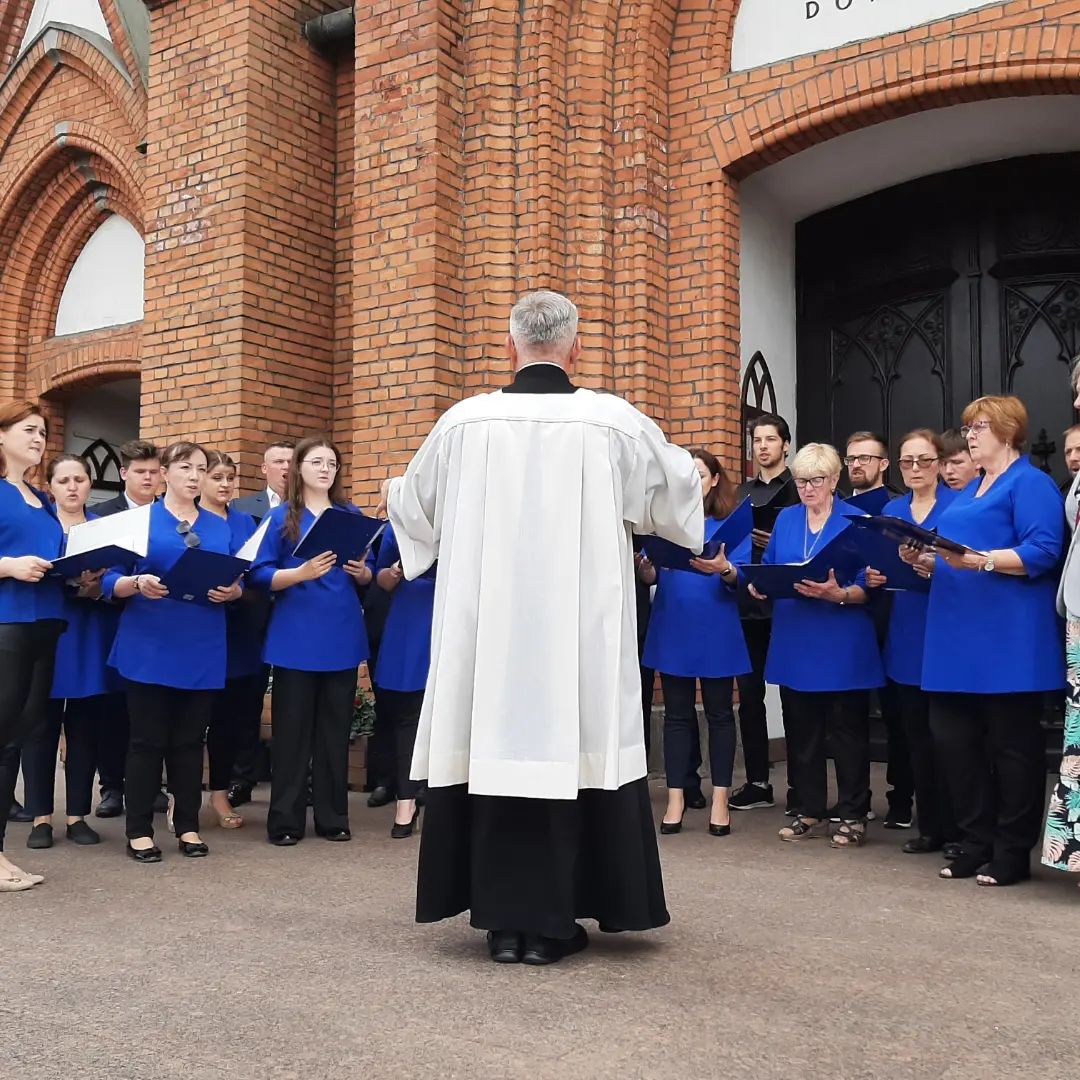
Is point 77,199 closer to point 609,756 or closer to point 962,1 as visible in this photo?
point 962,1

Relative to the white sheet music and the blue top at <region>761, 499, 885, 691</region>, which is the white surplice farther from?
the blue top at <region>761, 499, 885, 691</region>

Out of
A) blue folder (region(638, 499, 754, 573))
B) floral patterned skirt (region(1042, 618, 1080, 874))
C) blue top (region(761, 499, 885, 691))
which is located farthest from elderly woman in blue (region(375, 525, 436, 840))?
floral patterned skirt (region(1042, 618, 1080, 874))

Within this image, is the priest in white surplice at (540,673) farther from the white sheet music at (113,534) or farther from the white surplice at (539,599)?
the white sheet music at (113,534)

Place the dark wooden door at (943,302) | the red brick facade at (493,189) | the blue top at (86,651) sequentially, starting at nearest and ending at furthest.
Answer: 1. the blue top at (86,651)
2. the red brick facade at (493,189)
3. the dark wooden door at (943,302)

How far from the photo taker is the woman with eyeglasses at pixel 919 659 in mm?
5398

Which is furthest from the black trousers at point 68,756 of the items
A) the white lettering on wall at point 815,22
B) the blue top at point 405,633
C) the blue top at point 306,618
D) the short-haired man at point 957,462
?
the white lettering on wall at point 815,22

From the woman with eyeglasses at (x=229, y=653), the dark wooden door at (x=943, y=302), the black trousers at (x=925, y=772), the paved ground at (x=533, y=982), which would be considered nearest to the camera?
the paved ground at (x=533, y=982)

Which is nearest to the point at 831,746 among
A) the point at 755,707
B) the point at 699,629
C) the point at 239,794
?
the point at 699,629

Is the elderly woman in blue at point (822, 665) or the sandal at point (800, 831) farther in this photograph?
the sandal at point (800, 831)

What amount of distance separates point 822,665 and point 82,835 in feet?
11.6

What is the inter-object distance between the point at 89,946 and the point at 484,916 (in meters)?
1.27

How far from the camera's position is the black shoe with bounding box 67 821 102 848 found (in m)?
5.68

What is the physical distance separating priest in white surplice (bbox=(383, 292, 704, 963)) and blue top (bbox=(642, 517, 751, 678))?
6.67 ft

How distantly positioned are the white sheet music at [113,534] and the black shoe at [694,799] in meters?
3.18
